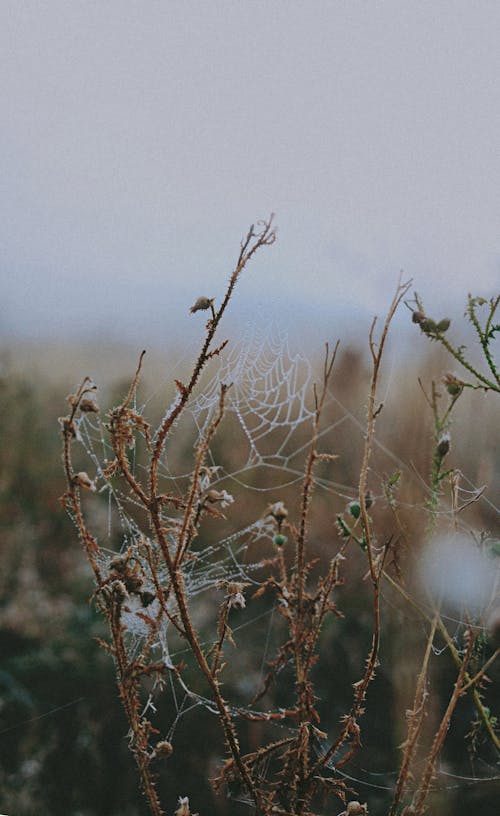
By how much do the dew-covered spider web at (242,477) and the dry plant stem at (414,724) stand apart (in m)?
0.18

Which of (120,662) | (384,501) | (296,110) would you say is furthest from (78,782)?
(296,110)

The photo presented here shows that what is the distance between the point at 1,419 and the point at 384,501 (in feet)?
2.32

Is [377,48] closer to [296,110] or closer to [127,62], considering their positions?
[296,110]

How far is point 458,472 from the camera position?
83cm

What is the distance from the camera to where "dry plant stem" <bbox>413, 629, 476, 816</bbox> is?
0.76 metres

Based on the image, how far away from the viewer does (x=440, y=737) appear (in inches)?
30.6

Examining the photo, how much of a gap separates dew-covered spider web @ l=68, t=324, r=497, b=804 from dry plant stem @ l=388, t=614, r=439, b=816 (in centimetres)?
18

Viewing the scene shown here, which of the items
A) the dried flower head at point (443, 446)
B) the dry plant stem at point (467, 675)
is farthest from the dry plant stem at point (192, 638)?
the dried flower head at point (443, 446)

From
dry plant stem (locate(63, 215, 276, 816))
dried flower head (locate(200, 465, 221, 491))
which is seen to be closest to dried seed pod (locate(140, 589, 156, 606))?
dry plant stem (locate(63, 215, 276, 816))

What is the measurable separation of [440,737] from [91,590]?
58 cm

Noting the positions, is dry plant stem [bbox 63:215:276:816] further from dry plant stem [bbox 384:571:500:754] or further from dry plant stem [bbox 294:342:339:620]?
dry plant stem [bbox 384:571:500:754]

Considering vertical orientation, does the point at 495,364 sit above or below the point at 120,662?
above

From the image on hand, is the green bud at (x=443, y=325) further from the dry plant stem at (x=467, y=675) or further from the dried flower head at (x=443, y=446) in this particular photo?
the dry plant stem at (x=467, y=675)

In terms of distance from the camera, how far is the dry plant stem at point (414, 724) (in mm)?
764
